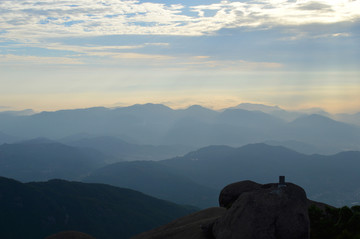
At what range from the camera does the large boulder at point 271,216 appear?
3088 centimetres

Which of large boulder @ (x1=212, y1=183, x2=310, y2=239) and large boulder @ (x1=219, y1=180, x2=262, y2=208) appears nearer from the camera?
large boulder @ (x1=212, y1=183, x2=310, y2=239)

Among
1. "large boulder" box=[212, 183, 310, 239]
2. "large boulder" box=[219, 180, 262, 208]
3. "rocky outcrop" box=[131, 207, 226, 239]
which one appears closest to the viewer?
"large boulder" box=[212, 183, 310, 239]

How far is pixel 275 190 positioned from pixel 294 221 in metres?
3.44

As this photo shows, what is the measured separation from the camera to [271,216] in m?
31.3

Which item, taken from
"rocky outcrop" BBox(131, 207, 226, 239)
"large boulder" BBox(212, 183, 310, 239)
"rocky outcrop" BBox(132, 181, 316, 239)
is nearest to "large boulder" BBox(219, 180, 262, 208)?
"rocky outcrop" BBox(131, 207, 226, 239)

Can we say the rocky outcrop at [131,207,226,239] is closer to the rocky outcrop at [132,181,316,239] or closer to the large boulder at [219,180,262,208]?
the large boulder at [219,180,262,208]

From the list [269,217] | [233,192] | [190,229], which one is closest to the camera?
[269,217]

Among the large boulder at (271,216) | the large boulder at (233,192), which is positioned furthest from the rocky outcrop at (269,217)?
the large boulder at (233,192)

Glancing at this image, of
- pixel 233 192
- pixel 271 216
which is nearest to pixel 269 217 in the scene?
pixel 271 216

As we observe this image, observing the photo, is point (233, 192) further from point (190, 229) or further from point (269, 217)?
point (269, 217)

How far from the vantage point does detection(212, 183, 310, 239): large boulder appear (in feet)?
101

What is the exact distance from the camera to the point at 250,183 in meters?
56.7

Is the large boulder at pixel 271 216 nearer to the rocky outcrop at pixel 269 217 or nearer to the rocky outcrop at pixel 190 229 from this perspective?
the rocky outcrop at pixel 269 217

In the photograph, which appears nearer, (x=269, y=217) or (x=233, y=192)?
(x=269, y=217)
